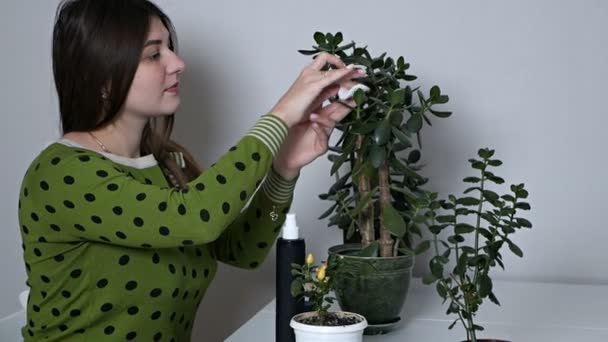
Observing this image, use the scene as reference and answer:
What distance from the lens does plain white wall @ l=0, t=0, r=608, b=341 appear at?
5.60 feet

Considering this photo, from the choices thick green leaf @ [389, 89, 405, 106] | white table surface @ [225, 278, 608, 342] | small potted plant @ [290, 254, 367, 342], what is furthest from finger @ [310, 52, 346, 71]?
white table surface @ [225, 278, 608, 342]

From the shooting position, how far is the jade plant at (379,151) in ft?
4.17

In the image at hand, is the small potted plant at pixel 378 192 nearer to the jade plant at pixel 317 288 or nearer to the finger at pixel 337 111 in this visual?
the finger at pixel 337 111

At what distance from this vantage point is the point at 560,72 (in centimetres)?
171

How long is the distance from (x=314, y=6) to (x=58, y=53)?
2.18 feet

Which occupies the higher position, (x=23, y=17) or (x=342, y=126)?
(x=23, y=17)

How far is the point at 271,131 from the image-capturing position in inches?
48.0

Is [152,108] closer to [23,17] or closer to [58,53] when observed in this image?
[58,53]

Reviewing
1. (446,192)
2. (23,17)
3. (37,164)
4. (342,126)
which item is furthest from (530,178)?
(23,17)

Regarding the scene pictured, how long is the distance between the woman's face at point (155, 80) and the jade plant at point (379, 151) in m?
0.26

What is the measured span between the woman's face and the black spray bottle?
0.32 metres

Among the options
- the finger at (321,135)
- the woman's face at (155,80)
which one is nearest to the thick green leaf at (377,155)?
the finger at (321,135)

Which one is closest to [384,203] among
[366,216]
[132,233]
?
[366,216]

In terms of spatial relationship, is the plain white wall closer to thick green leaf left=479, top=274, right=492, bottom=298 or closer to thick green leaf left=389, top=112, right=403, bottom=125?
thick green leaf left=389, top=112, right=403, bottom=125
